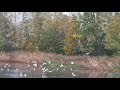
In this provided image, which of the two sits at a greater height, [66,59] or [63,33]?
[63,33]

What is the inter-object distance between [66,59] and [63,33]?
468 millimetres

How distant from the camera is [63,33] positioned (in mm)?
24469

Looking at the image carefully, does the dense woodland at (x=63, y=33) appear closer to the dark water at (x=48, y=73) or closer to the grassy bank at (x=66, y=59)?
the grassy bank at (x=66, y=59)

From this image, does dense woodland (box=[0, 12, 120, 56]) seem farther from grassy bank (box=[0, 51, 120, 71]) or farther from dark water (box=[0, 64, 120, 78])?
dark water (box=[0, 64, 120, 78])

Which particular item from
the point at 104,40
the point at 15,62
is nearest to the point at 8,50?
the point at 15,62

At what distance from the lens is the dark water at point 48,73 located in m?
24.3

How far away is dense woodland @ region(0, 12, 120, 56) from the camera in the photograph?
80.1 feet

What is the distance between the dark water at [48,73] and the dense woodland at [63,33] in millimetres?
317

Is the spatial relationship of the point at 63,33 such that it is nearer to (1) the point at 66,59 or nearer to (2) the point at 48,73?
(1) the point at 66,59

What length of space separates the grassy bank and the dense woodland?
0.27ft

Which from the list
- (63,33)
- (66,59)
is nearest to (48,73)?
(66,59)

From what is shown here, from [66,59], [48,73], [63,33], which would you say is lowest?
[48,73]

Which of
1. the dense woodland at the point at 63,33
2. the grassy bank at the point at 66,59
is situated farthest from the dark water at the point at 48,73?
the dense woodland at the point at 63,33

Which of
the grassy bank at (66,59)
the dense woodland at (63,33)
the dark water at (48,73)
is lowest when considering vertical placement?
the dark water at (48,73)
